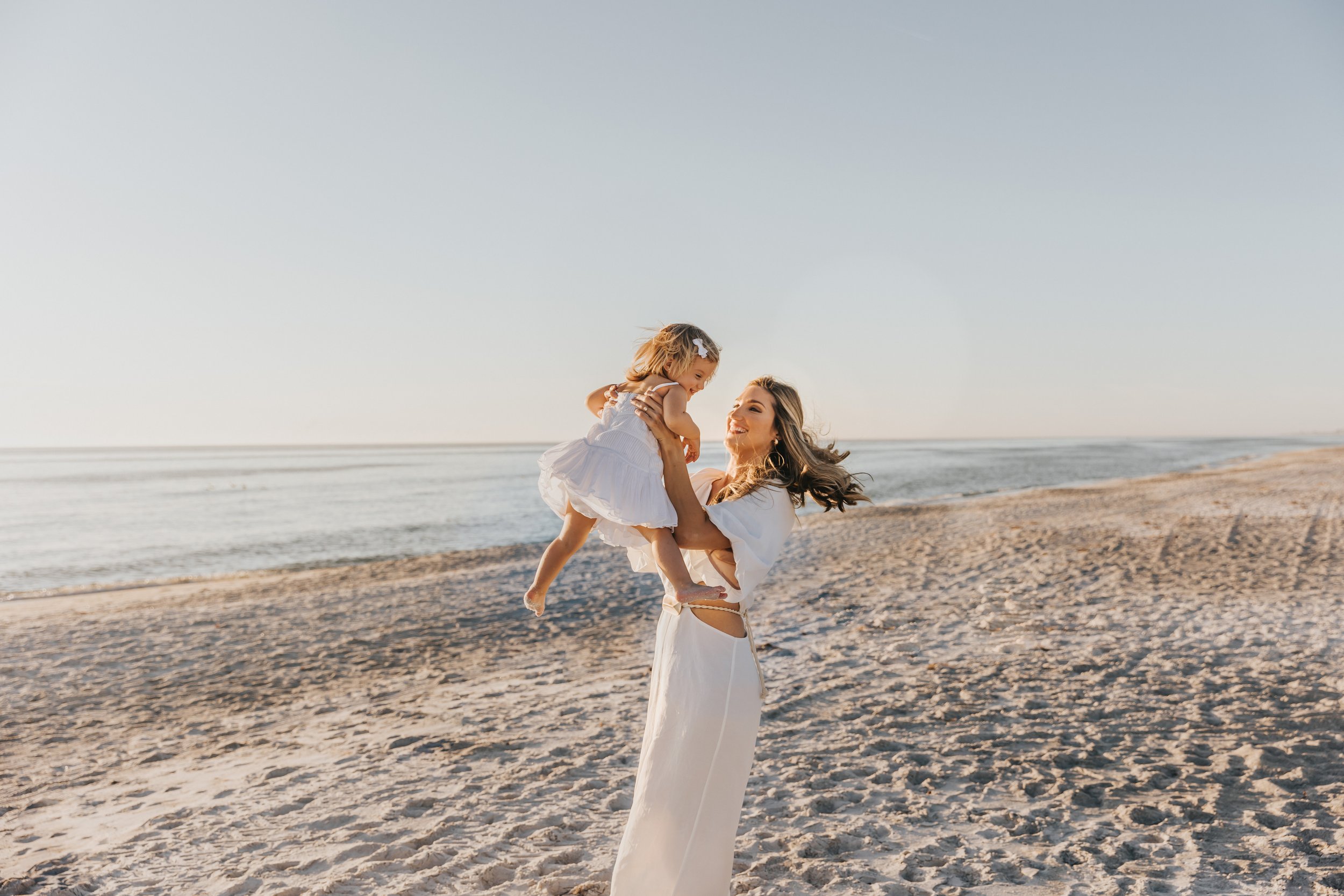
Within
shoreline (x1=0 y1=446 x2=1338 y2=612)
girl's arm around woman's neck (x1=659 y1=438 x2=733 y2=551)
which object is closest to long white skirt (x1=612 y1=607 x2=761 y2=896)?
girl's arm around woman's neck (x1=659 y1=438 x2=733 y2=551)

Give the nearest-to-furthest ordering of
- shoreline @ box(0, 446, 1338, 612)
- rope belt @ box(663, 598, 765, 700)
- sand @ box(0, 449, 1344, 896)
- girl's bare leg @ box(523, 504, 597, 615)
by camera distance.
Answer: rope belt @ box(663, 598, 765, 700) < girl's bare leg @ box(523, 504, 597, 615) < sand @ box(0, 449, 1344, 896) < shoreline @ box(0, 446, 1338, 612)

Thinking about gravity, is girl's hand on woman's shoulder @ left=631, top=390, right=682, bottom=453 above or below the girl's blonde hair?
below

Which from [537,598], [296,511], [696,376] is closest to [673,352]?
[696,376]

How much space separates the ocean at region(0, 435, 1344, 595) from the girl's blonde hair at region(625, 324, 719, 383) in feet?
9.12

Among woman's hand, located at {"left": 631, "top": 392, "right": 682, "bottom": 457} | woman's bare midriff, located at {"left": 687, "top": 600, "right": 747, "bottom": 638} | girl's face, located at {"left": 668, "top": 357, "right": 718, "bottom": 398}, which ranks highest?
girl's face, located at {"left": 668, "top": 357, "right": 718, "bottom": 398}

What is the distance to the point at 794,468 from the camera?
307 cm

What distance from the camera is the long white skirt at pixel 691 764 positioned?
2719 mm

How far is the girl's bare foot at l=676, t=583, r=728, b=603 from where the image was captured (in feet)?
8.41

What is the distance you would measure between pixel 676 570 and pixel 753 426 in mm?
726

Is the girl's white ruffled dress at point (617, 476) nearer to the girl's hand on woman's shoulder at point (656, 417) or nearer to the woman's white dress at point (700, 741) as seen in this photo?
the girl's hand on woman's shoulder at point (656, 417)

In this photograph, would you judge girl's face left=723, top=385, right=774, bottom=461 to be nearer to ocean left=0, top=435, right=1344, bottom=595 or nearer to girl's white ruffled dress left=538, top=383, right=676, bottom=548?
girl's white ruffled dress left=538, top=383, right=676, bottom=548

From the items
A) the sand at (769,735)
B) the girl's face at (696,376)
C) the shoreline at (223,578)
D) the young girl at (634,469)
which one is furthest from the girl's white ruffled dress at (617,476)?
the shoreline at (223,578)

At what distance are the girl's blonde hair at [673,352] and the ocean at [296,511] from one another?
2.78 metres

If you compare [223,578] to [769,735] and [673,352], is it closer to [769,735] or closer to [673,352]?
[769,735]
